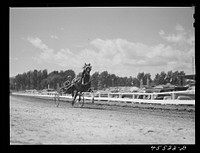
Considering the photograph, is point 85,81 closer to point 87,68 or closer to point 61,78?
point 87,68

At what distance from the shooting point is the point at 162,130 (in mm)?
6570

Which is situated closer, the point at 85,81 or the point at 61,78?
the point at 85,81

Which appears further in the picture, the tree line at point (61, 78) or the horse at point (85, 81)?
the tree line at point (61, 78)

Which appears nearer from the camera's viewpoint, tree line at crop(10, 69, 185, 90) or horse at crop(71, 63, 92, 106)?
horse at crop(71, 63, 92, 106)

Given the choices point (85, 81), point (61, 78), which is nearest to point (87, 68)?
point (85, 81)

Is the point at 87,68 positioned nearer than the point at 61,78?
Yes

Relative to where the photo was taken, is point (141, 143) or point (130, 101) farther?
point (130, 101)
